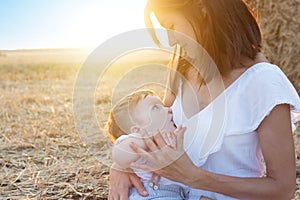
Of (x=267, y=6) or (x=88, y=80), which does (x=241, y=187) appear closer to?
(x=267, y=6)

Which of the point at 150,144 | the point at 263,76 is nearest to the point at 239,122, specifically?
the point at 263,76

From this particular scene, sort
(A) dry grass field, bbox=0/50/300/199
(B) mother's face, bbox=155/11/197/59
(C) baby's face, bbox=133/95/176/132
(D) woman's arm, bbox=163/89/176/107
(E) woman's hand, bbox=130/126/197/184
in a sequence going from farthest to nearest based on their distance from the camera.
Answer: (A) dry grass field, bbox=0/50/300/199 → (D) woman's arm, bbox=163/89/176/107 → (C) baby's face, bbox=133/95/176/132 → (B) mother's face, bbox=155/11/197/59 → (E) woman's hand, bbox=130/126/197/184

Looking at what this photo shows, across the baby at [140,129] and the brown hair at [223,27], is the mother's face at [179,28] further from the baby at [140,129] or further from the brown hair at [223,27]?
the baby at [140,129]

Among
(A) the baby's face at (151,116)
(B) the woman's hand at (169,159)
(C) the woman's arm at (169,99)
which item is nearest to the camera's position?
(B) the woman's hand at (169,159)

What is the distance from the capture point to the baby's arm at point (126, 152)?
1315 millimetres

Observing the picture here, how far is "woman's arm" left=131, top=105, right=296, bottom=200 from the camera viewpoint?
1201mm

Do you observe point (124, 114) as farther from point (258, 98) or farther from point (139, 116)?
point (258, 98)

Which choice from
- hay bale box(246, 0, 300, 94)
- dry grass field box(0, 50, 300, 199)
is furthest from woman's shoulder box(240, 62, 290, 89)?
hay bale box(246, 0, 300, 94)

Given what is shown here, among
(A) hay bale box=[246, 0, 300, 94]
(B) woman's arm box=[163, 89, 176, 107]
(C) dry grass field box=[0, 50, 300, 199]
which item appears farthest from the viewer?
(A) hay bale box=[246, 0, 300, 94]

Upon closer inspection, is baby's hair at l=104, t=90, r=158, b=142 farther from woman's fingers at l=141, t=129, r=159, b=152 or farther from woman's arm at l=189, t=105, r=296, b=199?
woman's arm at l=189, t=105, r=296, b=199

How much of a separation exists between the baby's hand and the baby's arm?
13 cm

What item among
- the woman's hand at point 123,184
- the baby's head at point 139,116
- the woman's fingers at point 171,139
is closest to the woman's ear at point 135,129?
the baby's head at point 139,116

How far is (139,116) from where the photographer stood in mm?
1433

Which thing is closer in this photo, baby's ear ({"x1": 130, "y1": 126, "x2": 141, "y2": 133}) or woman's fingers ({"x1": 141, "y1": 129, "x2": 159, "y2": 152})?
woman's fingers ({"x1": 141, "y1": 129, "x2": 159, "y2": 152})
